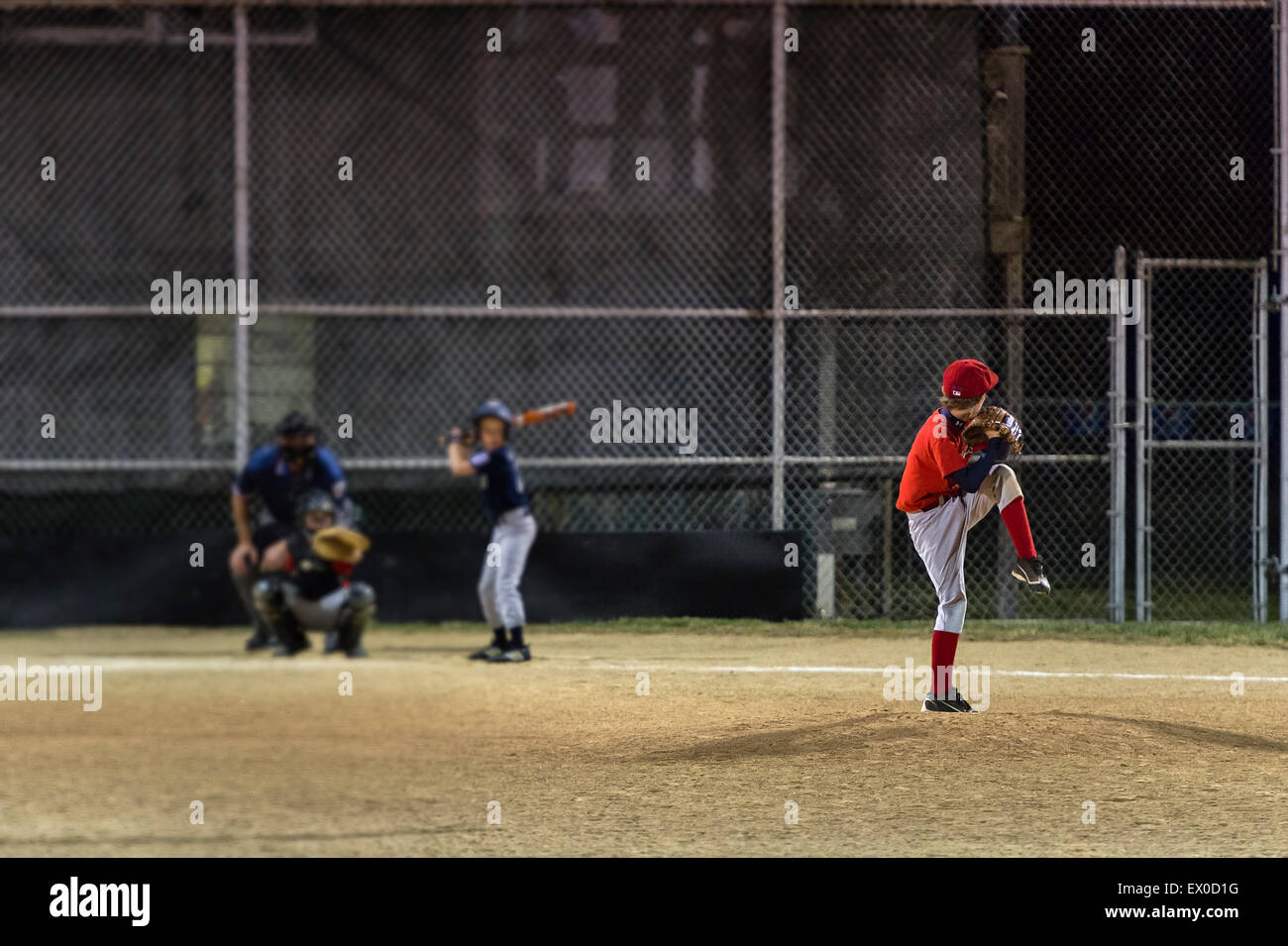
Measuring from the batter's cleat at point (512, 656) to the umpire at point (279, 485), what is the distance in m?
5.77

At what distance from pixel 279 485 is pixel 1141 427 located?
869cm

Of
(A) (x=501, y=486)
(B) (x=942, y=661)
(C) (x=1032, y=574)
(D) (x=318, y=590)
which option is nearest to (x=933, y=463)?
(C) (x=1032, y=574)

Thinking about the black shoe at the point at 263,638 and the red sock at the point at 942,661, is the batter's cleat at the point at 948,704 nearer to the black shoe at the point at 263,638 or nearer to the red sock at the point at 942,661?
the red sock at the point at 942,661

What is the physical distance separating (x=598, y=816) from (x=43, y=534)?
645 centimetres

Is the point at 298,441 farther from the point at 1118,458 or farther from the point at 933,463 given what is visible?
the point at 1118,458

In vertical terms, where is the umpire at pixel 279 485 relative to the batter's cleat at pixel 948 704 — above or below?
above

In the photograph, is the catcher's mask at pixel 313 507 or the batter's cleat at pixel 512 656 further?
the batter's cleat at pixel 512 656

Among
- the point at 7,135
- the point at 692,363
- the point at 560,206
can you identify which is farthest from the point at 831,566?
the point at 7,135

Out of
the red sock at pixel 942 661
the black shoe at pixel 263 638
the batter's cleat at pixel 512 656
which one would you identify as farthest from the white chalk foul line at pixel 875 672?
the black shoe at pixel 263 638

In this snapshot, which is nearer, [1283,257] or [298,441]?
[298,441]

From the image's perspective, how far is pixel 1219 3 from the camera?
11.0 meters

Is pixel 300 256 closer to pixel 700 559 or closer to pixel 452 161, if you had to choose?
pixel 452 161

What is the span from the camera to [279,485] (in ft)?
10.4

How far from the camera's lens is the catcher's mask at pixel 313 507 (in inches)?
109
